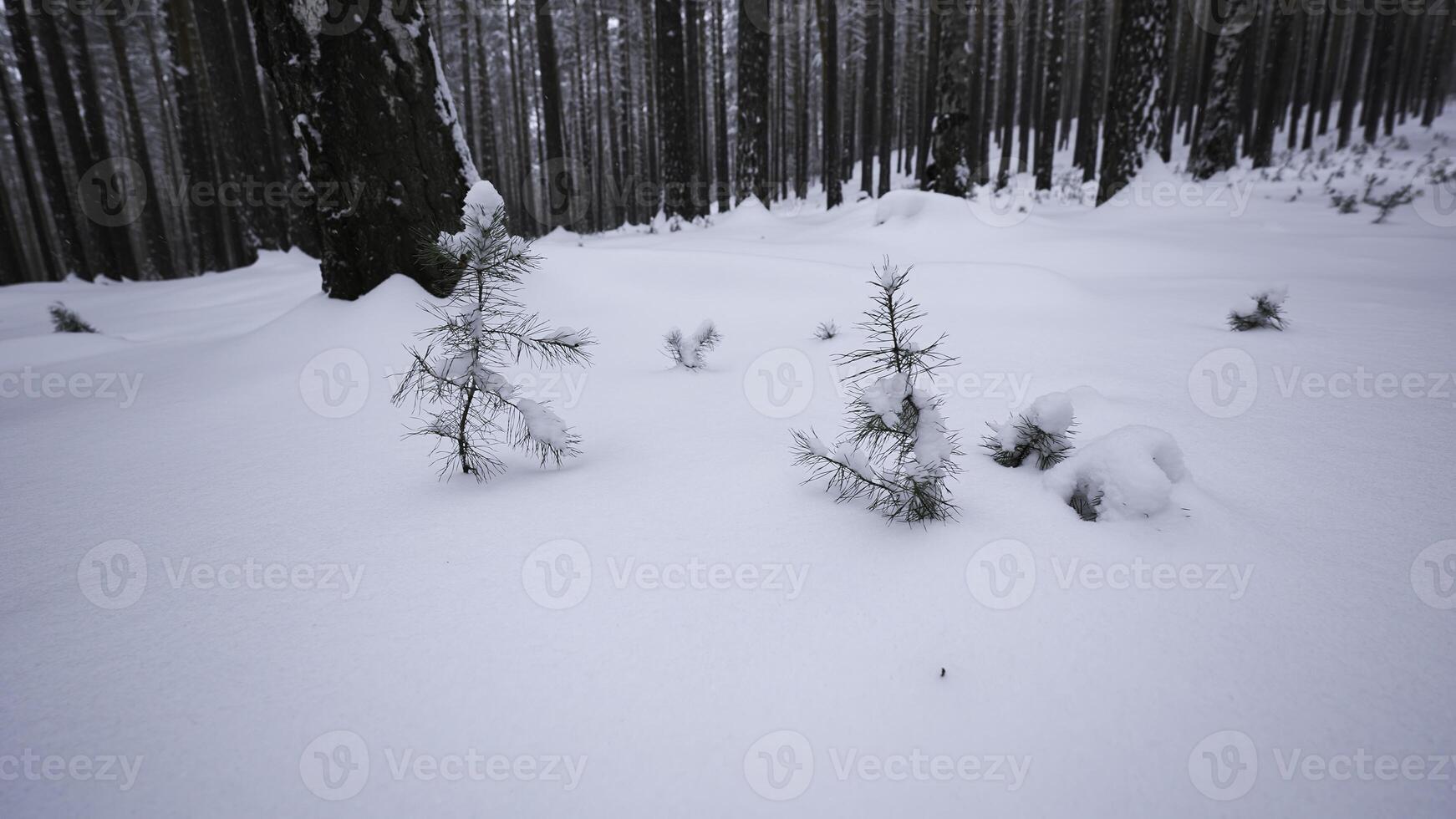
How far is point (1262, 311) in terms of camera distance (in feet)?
9.04

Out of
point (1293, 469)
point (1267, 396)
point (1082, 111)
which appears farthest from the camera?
point (1082, 111)

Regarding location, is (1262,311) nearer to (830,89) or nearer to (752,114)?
(752,114)

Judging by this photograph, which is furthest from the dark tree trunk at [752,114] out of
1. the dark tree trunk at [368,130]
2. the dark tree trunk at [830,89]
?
the dark tree trunk at [368,130]

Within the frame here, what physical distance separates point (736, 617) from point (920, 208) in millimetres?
5799

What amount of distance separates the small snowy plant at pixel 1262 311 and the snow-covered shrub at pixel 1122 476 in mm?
2141

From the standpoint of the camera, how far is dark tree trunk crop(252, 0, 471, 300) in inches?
129

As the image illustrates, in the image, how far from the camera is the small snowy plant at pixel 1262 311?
9.00ft

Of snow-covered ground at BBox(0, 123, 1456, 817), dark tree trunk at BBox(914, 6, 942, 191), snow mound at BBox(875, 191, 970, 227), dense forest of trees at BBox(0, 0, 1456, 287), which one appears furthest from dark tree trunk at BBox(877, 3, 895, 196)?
snow-covered ground at BBox(0, 123, 1456, 817)

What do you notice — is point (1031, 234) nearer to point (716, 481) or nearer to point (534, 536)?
point (716, 481)

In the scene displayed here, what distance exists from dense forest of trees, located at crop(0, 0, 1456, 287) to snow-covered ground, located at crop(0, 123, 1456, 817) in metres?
1.24

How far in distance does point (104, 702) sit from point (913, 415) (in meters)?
1.56

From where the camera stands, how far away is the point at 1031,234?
5742 millimetres

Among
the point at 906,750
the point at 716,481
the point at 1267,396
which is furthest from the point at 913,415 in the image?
the point at 1267,396

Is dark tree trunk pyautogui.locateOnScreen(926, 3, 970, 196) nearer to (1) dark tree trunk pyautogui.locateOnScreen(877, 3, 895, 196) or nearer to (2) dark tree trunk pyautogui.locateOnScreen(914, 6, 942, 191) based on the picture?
(2) dark tree trunk pyautogui.locateOnScreen(914, 6, 942, 191)
